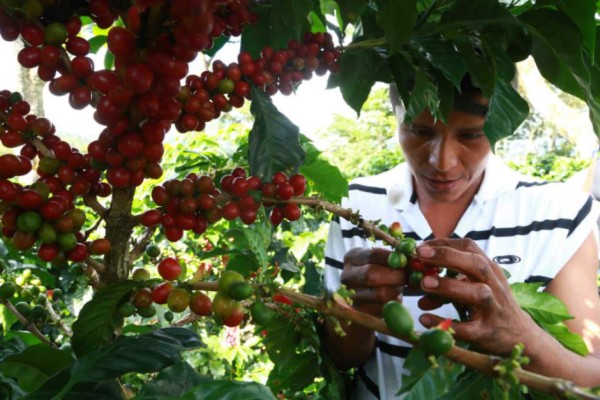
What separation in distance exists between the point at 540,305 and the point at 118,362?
0.86 meters

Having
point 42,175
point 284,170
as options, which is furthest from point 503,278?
point 42,175

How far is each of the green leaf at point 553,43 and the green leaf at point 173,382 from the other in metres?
0.83

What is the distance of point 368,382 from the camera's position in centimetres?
171

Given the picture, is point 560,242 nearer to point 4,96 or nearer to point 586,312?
point 586,312

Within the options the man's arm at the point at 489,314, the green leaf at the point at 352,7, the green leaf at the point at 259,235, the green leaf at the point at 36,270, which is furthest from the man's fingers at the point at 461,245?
the green leaf at the point at 36,270

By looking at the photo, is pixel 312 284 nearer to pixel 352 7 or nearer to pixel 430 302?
pixel 430 302

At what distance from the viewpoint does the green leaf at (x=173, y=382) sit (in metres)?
0.80

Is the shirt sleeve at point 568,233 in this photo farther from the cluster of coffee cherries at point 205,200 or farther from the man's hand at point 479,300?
the cluster of coffee cherries at point 205,200

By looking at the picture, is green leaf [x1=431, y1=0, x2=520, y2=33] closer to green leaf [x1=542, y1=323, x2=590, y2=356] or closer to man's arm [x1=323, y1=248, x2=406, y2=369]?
man's arm [x1=323, y1=248, x2=406, y2=369]

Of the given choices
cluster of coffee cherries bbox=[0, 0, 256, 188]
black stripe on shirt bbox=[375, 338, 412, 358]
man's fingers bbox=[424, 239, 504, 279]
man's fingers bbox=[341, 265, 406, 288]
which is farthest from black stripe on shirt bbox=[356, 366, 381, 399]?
cluster of coffee cherries bbox=[0, 0, 256, 188]

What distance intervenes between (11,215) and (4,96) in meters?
0.23

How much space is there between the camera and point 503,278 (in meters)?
0.97

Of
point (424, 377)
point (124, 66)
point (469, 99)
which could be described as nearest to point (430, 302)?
point (424, 377)

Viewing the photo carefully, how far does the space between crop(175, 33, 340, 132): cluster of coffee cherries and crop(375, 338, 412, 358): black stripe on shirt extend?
98cm
